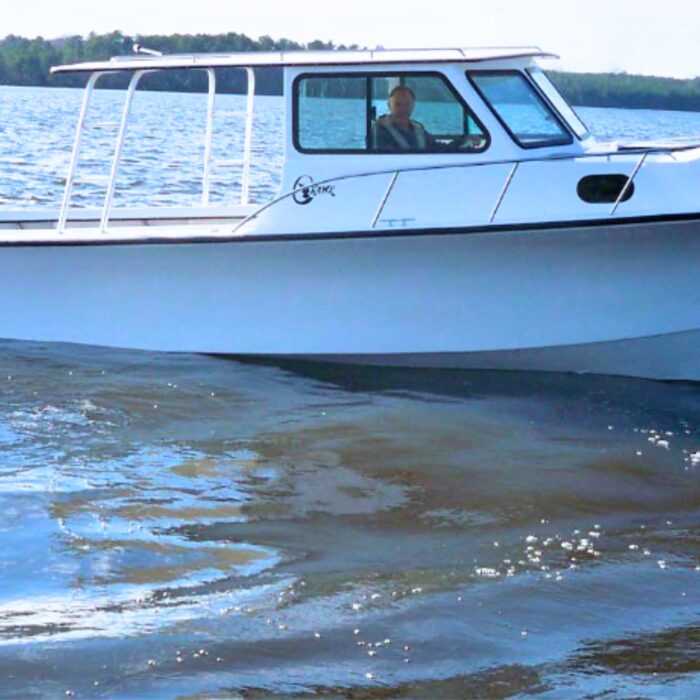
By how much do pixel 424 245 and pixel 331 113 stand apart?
116 centimetres

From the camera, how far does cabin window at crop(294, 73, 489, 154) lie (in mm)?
9219

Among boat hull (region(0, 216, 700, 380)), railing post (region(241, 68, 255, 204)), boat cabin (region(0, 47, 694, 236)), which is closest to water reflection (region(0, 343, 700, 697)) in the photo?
boat hull (region(0, 216, 700, 380))

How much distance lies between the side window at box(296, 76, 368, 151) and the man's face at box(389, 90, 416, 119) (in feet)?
0.64

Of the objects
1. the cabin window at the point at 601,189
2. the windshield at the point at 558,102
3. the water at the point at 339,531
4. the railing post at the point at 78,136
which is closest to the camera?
the water at the point at 339,531

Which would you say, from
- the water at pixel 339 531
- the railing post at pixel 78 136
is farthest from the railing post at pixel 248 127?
the water at pixel 339 531

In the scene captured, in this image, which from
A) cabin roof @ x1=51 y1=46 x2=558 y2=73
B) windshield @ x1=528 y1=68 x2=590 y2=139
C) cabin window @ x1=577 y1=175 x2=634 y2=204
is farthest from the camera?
windshield @ x1=528 y1=68 x2=590 y2=139

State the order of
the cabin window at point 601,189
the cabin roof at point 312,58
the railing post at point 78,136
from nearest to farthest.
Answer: the cabin window at point 601,189
the cabin roof at point 312,58
the railing post at point 78,136

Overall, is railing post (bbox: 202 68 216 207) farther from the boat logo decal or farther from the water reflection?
the water reflection

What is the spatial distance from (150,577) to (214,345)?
3.80m

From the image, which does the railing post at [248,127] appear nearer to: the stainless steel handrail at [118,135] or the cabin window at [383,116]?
the stainless steel handrail at [118,135]

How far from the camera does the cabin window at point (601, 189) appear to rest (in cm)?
877

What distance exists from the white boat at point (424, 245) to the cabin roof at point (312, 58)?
0.02 m

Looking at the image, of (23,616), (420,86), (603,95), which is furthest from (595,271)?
(603,95)

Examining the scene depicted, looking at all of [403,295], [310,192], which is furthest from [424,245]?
[310,192]
